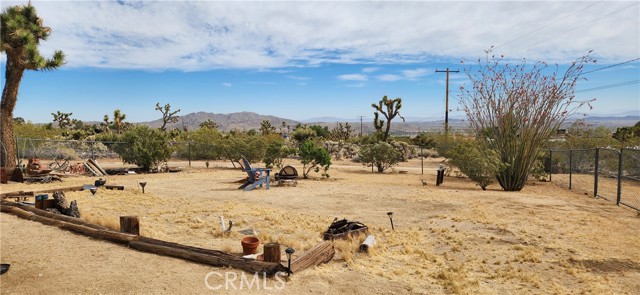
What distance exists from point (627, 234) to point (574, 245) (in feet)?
6.86

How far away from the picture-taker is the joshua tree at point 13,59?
63.7 ft

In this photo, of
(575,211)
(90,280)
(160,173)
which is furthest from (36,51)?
(575,211)

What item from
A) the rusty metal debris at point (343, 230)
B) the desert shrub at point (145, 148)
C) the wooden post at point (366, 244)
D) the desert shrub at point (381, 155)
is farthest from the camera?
the desert shrub at point (381, 155)

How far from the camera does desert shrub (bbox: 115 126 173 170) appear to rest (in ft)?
78.2

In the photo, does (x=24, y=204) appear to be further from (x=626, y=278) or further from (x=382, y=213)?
(x=626, y=278)

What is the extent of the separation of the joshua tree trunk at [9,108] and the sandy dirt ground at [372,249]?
30.1ft

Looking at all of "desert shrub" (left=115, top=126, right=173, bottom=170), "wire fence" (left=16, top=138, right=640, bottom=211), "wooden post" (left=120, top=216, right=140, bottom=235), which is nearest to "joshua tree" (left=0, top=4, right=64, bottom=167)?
"wire fence" (left=16, top=138, right=640, bottom=211)

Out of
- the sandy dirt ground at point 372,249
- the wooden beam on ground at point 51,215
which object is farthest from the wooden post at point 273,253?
the wooden beam on ground at point 51,215

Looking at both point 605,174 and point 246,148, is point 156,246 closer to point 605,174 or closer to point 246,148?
point 605,174

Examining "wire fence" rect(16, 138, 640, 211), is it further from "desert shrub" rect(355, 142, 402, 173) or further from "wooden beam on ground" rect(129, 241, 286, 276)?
"wooden beam on ground" rect(129, 241, 286, 276)

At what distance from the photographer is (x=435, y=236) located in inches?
343

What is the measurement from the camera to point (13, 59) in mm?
19781

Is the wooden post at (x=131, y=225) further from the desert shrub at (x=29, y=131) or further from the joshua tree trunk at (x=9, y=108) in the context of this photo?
the desert shrub at (x=29, y=131)

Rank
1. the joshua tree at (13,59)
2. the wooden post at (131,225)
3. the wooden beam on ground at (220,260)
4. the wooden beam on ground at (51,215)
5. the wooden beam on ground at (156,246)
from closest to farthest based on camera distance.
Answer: the wooden beam on ground at (220,260)
the wooden beam on ground at (156,246)
the wooden post at (131,225)
the wooden beam on ground at (51,215)
the joshua tree at (13,59)
